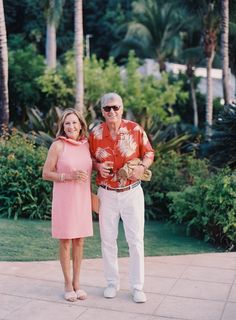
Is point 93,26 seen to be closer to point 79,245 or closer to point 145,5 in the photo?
point 145,5

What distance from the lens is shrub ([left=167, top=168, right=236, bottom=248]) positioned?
715cm

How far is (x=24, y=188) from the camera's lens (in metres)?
8.92

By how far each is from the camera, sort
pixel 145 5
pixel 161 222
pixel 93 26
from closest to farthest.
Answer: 1. pixel 161 222
2. pixel 145 5
3. pixel 93 26

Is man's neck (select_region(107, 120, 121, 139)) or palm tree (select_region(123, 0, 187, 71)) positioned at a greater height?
palm tree (select_region(123, 0, 187, 71))

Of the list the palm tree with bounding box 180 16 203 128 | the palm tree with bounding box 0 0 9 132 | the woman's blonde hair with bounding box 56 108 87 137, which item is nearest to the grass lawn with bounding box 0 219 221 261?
the woman's blonde hair with bounding box 56 108 87 137

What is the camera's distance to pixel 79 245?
4.84m

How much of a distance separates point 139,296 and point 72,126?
5.30 feet

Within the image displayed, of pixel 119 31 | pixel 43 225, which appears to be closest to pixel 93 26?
pixel 119 31

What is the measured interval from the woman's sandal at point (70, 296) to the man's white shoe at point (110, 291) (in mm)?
→ 273

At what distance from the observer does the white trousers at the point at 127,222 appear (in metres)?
4.71

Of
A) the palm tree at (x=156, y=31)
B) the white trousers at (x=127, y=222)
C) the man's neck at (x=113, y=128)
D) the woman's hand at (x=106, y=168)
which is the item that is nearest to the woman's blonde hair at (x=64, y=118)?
the man's neck at (x=113, y=128)

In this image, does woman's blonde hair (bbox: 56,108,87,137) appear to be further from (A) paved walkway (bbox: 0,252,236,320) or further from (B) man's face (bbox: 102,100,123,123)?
(A) paved walkway (bbox: 0,252,236,320)

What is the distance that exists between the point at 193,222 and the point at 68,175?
132 inches

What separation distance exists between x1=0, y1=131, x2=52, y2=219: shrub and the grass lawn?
0.35 meters
